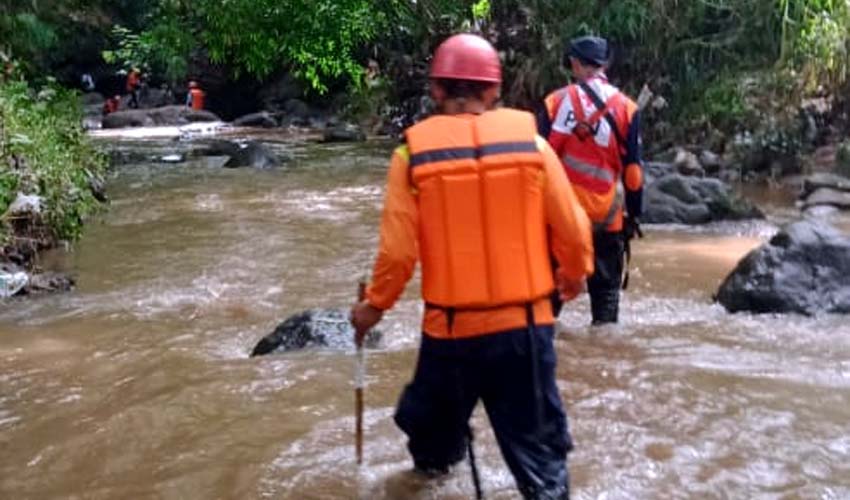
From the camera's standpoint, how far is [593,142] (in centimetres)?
596

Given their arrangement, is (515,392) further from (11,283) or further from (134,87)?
(134,87)

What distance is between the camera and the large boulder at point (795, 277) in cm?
697

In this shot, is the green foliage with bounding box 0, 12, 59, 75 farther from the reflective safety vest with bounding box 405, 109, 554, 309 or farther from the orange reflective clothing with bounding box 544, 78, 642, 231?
the reflective safety vest with bounding box 405, 109, 554, 309

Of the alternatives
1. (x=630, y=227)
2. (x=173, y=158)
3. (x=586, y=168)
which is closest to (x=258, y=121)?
(x=173, y=158)

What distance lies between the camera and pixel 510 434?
A: 356 cm

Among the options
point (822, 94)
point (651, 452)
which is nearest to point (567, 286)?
point (651, 452)

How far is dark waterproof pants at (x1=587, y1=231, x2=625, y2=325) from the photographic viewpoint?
625 centimetres

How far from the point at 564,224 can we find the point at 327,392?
2422 millimetres

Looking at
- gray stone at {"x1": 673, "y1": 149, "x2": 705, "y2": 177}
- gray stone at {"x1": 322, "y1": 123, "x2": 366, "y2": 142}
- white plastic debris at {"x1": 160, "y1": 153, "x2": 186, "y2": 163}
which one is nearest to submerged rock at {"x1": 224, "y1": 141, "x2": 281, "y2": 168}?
white plastic debris at {"x1": 160, "y1": 153, "x2": 186, "y2": 163}

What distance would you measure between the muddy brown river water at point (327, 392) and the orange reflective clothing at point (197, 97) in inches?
894

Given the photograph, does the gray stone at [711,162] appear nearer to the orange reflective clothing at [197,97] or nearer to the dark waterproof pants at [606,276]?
the dark waterproof pants at [606,276]

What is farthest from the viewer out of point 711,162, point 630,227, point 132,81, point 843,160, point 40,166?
point 132,81

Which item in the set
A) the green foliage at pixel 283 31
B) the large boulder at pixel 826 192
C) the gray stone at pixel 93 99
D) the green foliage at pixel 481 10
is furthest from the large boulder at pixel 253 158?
the gray stone at pixel 93 99

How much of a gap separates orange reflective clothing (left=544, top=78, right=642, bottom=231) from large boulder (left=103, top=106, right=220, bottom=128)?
24.4 metres
